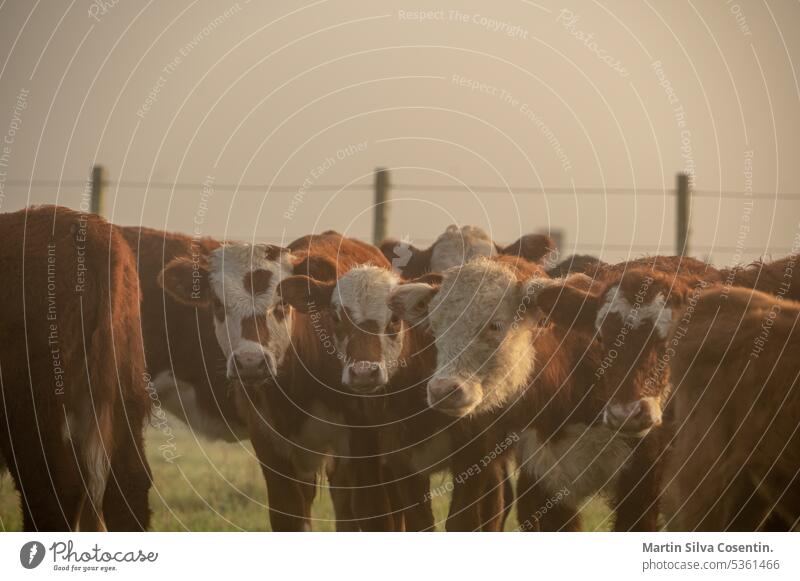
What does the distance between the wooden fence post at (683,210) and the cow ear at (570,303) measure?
3.09 meters

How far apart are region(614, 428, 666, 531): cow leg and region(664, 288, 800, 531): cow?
9 centimetres

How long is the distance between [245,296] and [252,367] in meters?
0.60

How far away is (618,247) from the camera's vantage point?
9781mm

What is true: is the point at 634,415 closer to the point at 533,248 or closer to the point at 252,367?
the point at 252,367

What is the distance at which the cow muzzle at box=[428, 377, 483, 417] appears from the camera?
24.5 ft

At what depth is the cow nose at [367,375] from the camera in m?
7.68

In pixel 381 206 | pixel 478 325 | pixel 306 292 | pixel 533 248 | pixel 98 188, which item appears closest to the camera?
pixel 478 325

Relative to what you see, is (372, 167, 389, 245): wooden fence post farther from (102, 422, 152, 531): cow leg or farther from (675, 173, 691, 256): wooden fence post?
(102, 422, 152, 531): cow leg

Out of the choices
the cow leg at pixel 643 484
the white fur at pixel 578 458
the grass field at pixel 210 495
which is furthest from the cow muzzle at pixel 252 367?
the cow leg at pixel 643 484

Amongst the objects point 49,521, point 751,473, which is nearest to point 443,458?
point 751,473

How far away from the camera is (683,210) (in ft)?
35.0

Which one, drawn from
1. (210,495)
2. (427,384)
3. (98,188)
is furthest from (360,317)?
(98,188)

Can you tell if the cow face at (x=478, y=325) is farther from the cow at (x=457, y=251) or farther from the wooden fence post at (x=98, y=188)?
the wooden fence post at (x=98, y=188)
